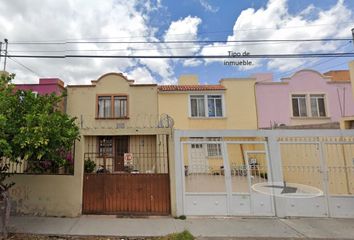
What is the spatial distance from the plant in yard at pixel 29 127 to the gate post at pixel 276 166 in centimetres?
580

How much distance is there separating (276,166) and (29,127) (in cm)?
679

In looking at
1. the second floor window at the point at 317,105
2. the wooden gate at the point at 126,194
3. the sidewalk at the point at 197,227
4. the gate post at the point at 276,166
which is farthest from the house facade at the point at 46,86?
the second floor window at the point at 317,105

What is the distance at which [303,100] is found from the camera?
1694 cm

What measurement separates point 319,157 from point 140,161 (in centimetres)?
585

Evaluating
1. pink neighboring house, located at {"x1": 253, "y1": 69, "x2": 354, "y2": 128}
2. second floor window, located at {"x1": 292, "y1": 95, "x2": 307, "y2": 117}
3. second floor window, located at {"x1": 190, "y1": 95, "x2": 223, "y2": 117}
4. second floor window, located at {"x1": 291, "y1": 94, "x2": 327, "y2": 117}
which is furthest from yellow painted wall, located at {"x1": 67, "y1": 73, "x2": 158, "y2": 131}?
second floor window, located at {"x1": 291, "y1": 94, "x2": 327, "y2": 117}

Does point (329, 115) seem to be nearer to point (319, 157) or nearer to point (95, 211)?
point (319, 157)

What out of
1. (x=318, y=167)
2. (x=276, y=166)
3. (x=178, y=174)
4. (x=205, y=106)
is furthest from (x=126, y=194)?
A: (x=205, y=106)

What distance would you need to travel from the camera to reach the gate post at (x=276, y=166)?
6812mm

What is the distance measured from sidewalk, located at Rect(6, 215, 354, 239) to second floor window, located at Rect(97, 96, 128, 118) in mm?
9717

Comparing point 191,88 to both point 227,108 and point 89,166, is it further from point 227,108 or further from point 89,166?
point 89,166

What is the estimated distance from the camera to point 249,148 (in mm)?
7289

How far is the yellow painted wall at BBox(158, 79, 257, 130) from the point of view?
52.9 ft

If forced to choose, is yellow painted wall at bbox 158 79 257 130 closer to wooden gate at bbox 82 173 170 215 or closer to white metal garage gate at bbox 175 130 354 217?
white metal garage gate at bbox 175 130 354 217

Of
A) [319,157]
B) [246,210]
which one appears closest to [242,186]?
[246,210]
